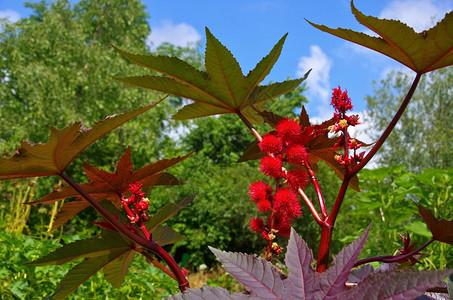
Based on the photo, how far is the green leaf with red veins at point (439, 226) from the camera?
0.53 meters

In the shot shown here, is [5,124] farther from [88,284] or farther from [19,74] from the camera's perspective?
[88,284]

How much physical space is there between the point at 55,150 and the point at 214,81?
284 mm

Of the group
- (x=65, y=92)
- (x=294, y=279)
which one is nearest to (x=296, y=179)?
(x=294, y=279)

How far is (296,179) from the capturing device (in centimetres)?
59

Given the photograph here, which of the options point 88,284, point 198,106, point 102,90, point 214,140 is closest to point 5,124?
point 102,90

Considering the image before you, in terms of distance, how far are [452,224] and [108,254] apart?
516 millimetres

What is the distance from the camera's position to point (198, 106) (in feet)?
2.55

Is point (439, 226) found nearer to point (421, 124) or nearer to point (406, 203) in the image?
point (406, 203)

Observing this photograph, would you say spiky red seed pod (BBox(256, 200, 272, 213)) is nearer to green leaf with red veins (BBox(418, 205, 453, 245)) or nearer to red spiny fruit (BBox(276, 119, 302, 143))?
red spiny fruit (BBox(276, 119, 302, 143))

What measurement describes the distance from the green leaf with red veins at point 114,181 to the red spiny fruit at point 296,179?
0.57 ft

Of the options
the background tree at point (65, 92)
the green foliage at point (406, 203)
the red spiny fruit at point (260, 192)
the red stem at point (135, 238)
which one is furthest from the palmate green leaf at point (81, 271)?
the background tree at point (65, 92)

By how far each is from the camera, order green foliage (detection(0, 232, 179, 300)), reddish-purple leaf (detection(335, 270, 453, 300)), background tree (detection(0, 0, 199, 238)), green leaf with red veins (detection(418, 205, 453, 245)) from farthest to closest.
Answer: background tree (detection(0, 0, 199, 238)) < green foliage (detection(0, 232, 179, 300)) < green leaf with red veins (detection(418, 205, 453, 245)) < reddish-purple leaf (detection(335, 270, 453, 300))

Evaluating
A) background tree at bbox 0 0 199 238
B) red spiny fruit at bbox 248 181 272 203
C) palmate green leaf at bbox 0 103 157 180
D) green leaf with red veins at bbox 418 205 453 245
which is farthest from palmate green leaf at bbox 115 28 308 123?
background tree at bbox 0 0 199 238

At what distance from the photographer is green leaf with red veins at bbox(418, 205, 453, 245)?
1.74 ft
